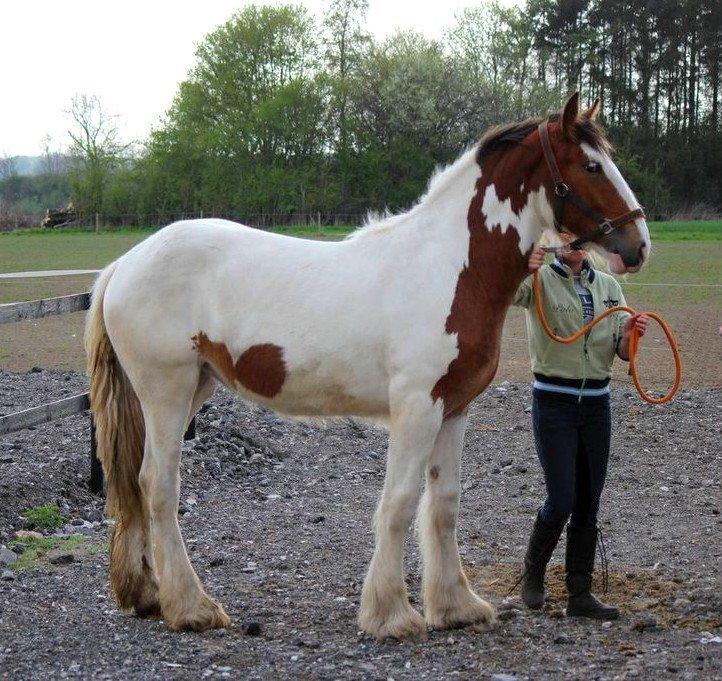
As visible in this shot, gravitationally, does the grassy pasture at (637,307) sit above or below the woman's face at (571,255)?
below

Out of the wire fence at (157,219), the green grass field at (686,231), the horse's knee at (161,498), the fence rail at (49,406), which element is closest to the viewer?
the horse's knee at (161,498)

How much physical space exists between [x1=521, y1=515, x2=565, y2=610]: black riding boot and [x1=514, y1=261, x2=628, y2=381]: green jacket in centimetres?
71

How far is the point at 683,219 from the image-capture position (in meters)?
42.9

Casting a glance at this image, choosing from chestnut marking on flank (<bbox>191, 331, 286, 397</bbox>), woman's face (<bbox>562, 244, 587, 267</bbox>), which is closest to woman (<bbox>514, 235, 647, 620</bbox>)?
woman's face (<bbox>562, 244, 587, 267</bbox>)

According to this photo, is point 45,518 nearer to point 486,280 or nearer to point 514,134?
point 486,280

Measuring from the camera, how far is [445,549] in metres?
4.13

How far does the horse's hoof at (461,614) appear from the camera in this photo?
4.02 meters

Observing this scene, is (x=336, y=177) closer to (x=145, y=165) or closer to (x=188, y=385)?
(x=145, y=165)

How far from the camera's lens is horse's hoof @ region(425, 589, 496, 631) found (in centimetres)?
402

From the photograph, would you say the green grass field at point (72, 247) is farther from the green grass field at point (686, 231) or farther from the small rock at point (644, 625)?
the small rock at point (644, 625)

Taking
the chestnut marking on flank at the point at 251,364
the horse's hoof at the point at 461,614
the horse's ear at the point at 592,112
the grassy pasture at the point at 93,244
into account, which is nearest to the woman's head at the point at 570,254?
the horse's ear at the point at 592,112

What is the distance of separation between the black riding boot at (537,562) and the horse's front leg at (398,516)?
64 cm

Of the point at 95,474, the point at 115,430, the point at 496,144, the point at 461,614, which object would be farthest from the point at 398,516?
the point at 95,474

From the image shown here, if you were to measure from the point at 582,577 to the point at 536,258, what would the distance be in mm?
1447
